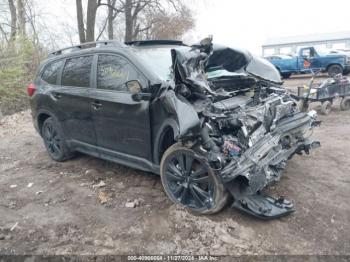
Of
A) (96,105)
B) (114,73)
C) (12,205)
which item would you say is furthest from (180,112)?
(12,205)

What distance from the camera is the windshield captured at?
155 inches

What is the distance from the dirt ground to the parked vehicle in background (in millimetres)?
12432

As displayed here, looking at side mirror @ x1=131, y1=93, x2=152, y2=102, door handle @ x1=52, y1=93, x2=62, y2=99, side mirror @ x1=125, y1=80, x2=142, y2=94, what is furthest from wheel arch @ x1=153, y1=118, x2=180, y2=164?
door handle @ x1=52, y1=93, x2=62, y2=99

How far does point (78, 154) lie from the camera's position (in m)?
5.86

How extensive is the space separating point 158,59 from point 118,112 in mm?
856

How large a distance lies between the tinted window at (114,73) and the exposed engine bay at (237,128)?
720mm

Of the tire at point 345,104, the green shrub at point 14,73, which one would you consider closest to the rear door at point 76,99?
the green shrub at point 14,73

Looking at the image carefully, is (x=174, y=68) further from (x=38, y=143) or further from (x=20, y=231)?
(x=38, y=143)

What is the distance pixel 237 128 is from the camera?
3.46 m

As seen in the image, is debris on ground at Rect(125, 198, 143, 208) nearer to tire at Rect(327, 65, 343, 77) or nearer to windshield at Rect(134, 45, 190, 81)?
windshield at Rect(134, 45, 190, 81)

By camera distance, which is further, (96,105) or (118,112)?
(96,105)

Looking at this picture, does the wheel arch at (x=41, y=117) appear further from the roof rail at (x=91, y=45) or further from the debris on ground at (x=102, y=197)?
the debris on ground at (x=102, y=197)

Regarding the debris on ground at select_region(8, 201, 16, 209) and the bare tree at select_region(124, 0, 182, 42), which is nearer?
the debris on ground at select_region(8, 201, 16, 209)

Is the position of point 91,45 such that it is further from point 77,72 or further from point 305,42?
point 305,42
